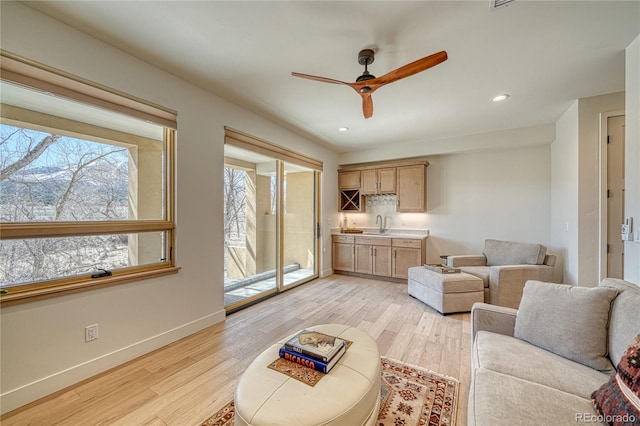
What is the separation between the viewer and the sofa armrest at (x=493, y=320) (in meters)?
1.75

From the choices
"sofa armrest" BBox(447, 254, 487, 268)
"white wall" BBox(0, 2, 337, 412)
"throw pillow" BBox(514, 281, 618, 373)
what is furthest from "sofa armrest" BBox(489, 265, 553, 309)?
"white wall" BBox(0, 2, 337, 412)

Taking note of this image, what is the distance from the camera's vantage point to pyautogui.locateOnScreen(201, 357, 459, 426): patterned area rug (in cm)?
153

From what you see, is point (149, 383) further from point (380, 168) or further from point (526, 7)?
point (380, 168)

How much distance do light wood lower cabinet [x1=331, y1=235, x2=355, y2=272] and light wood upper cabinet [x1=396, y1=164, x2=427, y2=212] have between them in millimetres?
1223

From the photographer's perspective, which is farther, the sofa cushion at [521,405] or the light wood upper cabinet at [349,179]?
the light wood upper cabinet at [349,179]

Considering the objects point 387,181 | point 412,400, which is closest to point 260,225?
point 387,181

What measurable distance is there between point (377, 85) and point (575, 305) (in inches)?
78.1

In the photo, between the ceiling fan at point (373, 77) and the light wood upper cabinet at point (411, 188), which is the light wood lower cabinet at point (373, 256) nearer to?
the light wood upper cabinet at point (411, 188)

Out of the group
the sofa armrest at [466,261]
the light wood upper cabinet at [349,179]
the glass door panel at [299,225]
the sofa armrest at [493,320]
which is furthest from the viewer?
the light wood upper cabinet at [349,179]

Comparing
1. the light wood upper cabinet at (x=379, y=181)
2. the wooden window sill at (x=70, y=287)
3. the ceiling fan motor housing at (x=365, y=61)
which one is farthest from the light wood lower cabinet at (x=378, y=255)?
the wooden window sill at (x=70, y=287)

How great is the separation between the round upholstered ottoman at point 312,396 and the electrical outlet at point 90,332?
152 centimetres

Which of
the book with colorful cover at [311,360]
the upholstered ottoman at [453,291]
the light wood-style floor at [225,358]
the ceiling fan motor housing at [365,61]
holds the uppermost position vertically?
the ceiling fan motor housing at [365,61]

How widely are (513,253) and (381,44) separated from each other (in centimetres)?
349

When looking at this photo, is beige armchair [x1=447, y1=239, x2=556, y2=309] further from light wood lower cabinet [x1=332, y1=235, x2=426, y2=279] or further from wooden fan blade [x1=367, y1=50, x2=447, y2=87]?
wooden fan blade [x1=367, y1=50, x2=447, y2=87]
